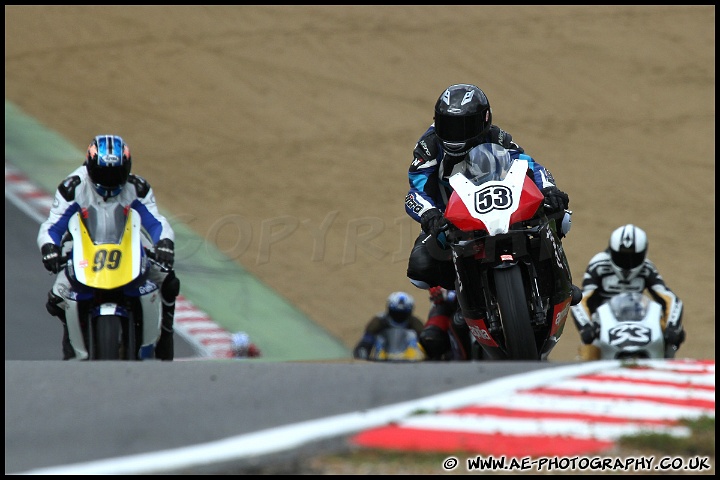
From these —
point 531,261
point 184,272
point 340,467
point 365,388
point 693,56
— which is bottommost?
point 340,467

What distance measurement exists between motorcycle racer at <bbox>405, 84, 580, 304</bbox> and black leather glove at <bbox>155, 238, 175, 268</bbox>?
2022mm

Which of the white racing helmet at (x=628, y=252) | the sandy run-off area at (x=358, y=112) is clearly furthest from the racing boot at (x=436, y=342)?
the sandy run-off area at (x=358, y=112)

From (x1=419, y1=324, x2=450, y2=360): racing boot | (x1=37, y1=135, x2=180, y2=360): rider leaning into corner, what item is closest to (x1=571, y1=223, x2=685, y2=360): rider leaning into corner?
(x1=419, y1=324, x2=450, y2=360): racing boot

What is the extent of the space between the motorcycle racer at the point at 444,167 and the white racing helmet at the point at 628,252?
12.4 feet

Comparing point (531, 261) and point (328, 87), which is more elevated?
point (328, 87)

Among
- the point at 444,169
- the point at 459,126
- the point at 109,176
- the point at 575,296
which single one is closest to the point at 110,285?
the point at 109,176

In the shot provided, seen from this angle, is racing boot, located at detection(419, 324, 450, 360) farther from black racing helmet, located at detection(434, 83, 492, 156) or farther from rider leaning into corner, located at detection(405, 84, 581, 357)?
black racing helmet, located at detection(434, 83, 492, 156)

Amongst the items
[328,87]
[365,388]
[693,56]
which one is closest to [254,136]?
[328,87]

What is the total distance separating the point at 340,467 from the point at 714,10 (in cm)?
2410

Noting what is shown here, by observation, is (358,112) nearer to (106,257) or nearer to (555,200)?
(106,257)

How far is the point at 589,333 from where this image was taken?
11.3m

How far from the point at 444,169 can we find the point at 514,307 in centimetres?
120

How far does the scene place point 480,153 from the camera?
7.96 metres

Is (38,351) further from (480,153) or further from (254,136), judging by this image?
(254,136)
